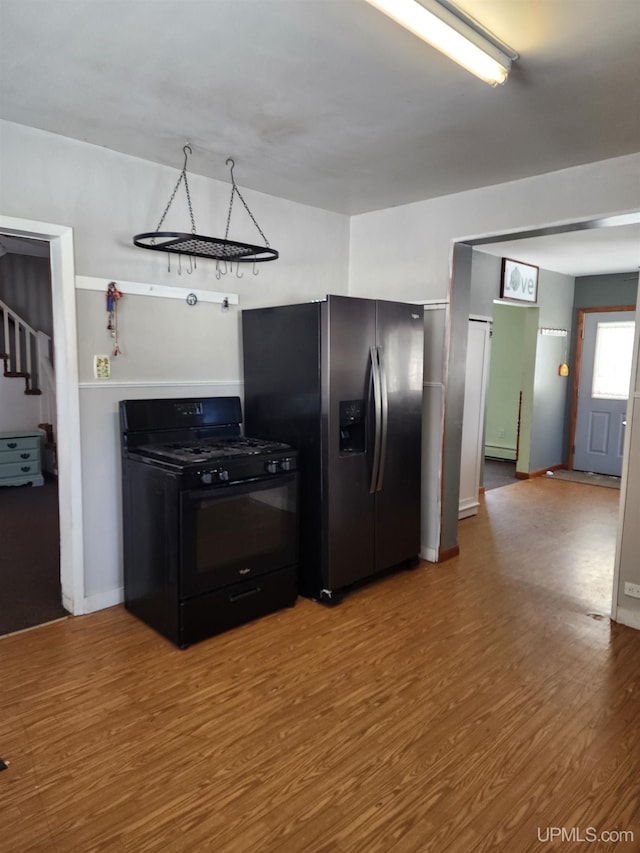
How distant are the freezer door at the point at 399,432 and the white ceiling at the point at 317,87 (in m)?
0.90

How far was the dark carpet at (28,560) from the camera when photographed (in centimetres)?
305

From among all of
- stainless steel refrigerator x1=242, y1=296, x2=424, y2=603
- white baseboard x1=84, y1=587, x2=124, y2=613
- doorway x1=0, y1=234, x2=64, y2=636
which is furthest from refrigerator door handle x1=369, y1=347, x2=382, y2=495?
doorway x1=0, y1=234, x2=64, y2=636

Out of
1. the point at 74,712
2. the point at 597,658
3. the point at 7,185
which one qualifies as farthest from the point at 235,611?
the point at 7,185

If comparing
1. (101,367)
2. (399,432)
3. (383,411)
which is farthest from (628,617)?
(101,367)

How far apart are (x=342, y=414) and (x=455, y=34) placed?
187 cm

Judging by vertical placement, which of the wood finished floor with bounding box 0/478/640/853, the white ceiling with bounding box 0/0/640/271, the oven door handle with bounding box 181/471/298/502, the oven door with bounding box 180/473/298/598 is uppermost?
the white ceiling with bounding box 0/0/640/271

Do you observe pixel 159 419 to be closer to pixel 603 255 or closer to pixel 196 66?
pixel 196 66

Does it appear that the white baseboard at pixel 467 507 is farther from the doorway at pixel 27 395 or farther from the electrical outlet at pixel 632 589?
the doorway at pixel 27 395

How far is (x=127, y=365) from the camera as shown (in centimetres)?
312

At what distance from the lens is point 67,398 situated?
292 cm

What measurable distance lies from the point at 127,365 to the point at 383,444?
1538mm

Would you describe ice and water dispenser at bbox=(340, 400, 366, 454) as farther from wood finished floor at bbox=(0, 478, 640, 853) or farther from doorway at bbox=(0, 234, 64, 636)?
doorway at bbox=(0, 234, 64, 636)

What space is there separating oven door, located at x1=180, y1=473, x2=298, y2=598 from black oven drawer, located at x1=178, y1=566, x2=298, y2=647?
46 mm

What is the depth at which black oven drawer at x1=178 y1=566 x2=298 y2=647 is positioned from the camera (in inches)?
107
